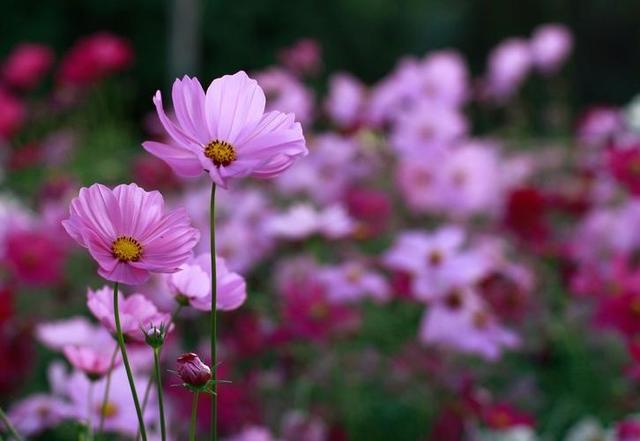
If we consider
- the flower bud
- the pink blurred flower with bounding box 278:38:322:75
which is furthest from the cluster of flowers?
the pink blurred flower with bounding box 278:38:322:75

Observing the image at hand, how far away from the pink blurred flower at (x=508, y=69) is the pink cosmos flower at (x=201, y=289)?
1.88 metres

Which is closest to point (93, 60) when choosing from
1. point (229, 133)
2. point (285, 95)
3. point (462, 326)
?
point (285, 95)

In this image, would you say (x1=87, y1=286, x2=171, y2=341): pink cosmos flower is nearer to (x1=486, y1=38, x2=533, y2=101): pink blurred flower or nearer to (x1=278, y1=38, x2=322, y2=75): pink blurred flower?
(x1=486, y1=38, x2=533, y2=101): pink blurred flower

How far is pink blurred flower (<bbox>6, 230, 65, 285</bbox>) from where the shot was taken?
1686 mm

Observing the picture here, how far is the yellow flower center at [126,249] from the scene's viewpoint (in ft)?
1.71

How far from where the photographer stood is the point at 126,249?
0.52 m

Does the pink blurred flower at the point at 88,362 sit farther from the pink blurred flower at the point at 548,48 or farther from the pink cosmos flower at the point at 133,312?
the pink blurred flower at the point at 548,48

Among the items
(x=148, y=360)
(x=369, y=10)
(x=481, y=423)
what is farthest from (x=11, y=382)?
(x=369, y=10)

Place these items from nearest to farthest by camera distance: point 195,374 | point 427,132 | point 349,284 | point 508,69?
point 195,374
point 349,284
point 427,132
point 508,69

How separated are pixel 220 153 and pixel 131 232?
57mm

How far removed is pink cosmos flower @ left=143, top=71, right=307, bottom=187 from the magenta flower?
0.02 meters

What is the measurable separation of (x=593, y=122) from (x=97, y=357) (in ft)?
6.65

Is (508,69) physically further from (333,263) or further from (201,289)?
(201,289)

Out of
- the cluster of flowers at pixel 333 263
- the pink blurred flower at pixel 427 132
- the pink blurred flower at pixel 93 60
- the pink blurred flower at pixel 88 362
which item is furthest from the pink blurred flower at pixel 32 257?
the pink blurred flower at pixel 88 362
